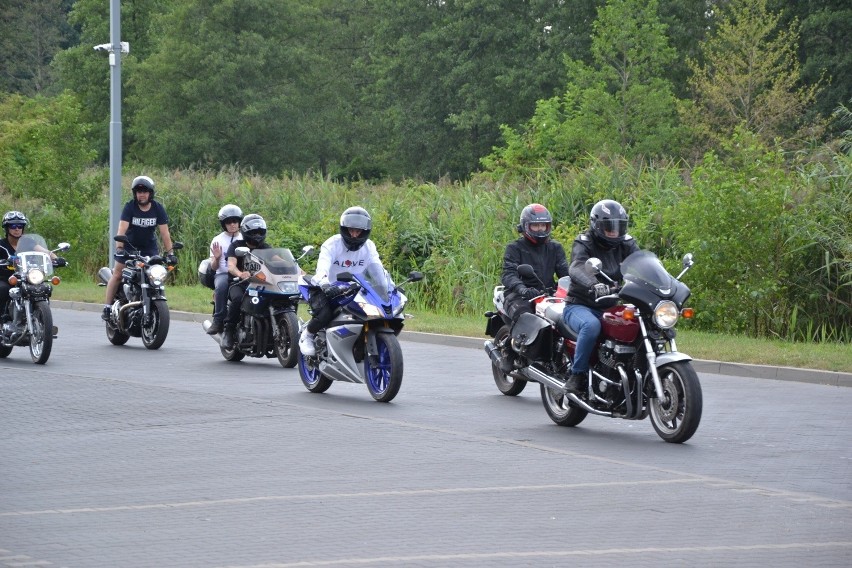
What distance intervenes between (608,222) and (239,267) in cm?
632

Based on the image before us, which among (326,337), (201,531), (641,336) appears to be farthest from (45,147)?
(201,531)

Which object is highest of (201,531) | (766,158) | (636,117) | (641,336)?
(636,117)

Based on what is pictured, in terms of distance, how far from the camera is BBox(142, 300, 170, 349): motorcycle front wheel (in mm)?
18078

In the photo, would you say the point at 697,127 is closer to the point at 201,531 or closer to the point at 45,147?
the point at 45,147

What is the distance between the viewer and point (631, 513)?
8.23m

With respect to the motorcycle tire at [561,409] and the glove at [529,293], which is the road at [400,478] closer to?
the motorcycle tire at [561,409]

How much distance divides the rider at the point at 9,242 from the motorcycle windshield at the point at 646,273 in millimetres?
7926

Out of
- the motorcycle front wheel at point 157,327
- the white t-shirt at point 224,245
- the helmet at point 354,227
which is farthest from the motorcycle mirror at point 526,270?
the motorcycle front wheel at point 157,327

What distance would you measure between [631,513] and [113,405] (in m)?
6.18

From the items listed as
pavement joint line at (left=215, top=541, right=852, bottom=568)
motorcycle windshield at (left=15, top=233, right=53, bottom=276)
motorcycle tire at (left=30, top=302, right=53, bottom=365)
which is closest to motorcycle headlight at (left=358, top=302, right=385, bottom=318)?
motorcycle tire at (left=30, top=302, right=53, bottom=365)

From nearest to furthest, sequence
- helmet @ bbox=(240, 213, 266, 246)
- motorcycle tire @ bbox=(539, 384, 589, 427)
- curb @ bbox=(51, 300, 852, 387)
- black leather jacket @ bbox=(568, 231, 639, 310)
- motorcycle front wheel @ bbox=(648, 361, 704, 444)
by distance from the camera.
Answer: motorcycle front wheel @ bbox=(648, 361, 704, 444) → black leather jacket @ bbox=(568, 231, 639, 310) → motorcycle tire @ bbox=(539, 384, 589, 427) → curb @ bbox=(51, 300, 852, 387) → helmet @ bbox=(240, 213, 266, 246)

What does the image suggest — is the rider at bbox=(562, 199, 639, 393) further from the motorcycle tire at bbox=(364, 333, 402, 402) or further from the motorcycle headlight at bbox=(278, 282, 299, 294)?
the motorcycle headlight at bbox=(278, 282, 299, 294)

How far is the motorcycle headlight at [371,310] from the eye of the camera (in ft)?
43.2

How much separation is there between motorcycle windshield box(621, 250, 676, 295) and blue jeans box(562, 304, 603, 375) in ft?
1.42
